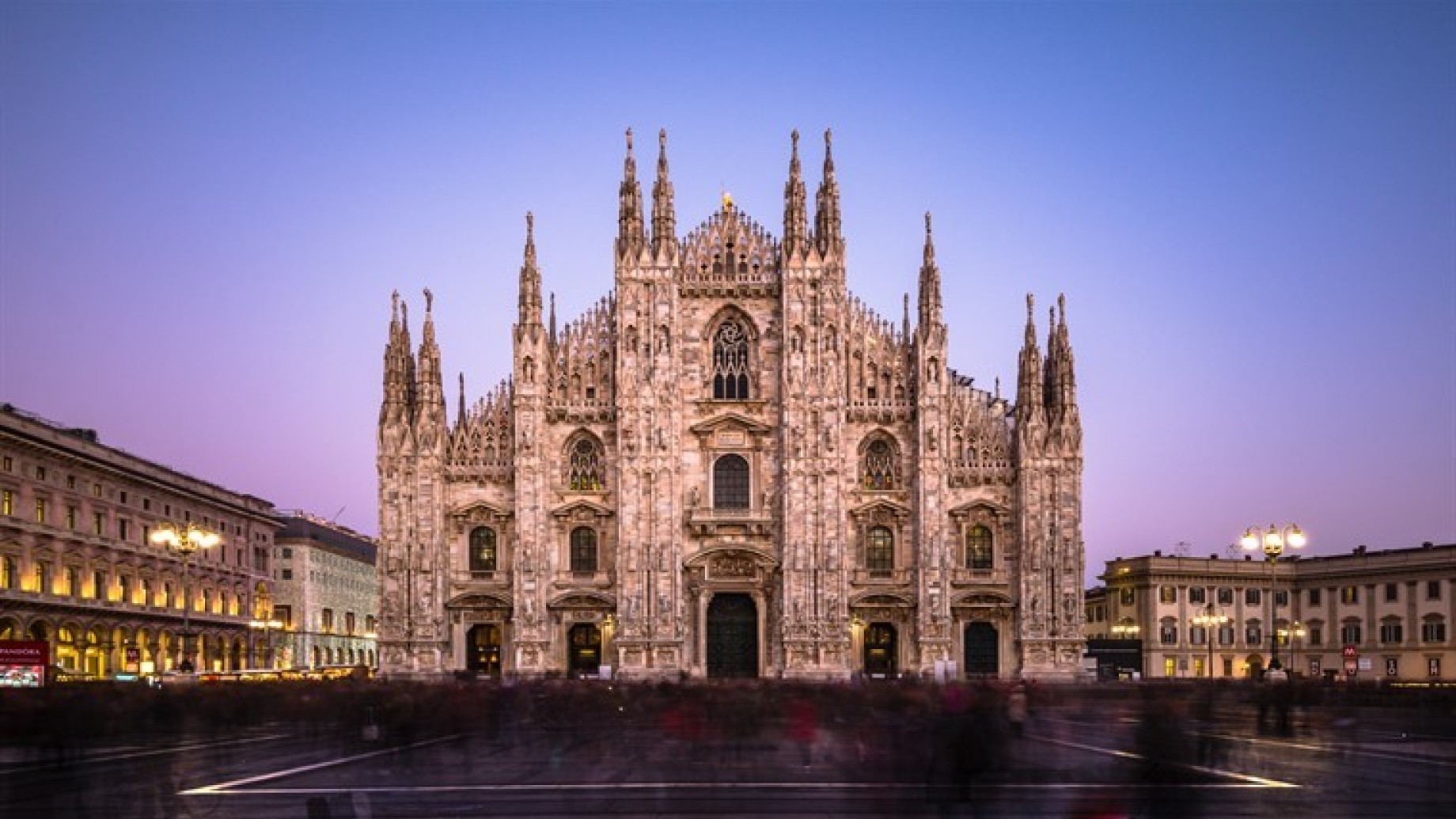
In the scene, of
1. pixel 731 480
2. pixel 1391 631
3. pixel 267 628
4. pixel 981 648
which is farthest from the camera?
pixel 1391 631

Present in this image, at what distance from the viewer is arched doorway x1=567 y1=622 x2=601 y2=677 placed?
7225 cm

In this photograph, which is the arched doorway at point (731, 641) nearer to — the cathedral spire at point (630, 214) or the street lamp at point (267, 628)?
the cathedral spire at point (630, 214)

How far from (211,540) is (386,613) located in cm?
1227

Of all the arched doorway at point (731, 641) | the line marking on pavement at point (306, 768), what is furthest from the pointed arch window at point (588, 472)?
the line marking on pavement at point (306, 768)

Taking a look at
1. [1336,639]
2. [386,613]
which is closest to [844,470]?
[386,613]

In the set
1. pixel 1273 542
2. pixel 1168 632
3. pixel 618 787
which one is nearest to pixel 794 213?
pixel 1273 542

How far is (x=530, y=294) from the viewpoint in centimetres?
7250

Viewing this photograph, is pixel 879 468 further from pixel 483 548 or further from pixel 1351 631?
pixel 1351 631

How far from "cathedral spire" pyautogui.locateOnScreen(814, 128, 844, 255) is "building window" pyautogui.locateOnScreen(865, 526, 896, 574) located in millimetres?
13138

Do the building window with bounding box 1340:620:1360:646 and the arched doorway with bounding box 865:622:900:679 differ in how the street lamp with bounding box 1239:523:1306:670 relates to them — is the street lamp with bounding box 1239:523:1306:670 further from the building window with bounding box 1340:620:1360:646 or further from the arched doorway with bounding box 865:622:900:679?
the building window with bounding box 1340:620:1360:646

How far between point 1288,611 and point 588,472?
228 feet

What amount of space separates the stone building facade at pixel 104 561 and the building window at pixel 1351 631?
256 feet

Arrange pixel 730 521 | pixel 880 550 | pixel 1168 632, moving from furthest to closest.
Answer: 1. pixel 1168 632
2. pixel 880 550
3. pixel 730 521

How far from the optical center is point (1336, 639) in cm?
11706
